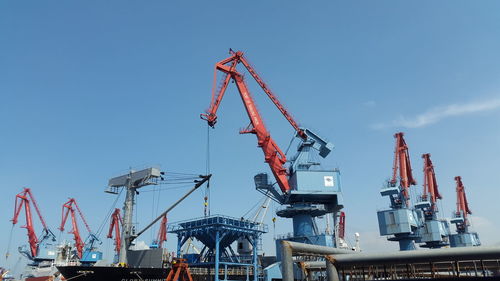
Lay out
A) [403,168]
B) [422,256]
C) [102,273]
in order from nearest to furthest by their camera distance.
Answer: [422,256] < [102,273] < [403,168]

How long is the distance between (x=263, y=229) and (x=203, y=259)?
10.7 m

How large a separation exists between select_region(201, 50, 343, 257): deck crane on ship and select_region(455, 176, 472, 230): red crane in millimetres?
70251

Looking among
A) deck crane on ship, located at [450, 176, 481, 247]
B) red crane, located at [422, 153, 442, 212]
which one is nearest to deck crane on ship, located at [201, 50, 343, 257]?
red crane, located at [422, 153, 442, 212]

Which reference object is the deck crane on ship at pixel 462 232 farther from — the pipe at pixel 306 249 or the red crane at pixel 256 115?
the pipe at pixel 306 249

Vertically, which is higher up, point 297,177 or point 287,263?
point 297,177

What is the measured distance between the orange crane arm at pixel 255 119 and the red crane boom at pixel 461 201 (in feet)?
252

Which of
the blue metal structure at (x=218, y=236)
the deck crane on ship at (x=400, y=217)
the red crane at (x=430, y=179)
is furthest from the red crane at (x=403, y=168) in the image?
the blue metal structure at (x=218, y=236)

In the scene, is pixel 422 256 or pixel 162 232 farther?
pixel 162 232

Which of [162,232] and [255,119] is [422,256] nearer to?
[255,119]

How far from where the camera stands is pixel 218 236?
50375 mm

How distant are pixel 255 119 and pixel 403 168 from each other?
126ft

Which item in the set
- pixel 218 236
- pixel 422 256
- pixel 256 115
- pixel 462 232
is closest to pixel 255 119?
pixel 256 115

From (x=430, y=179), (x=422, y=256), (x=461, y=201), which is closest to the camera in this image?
(x=422, y=256)

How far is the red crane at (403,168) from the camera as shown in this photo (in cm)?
7603
